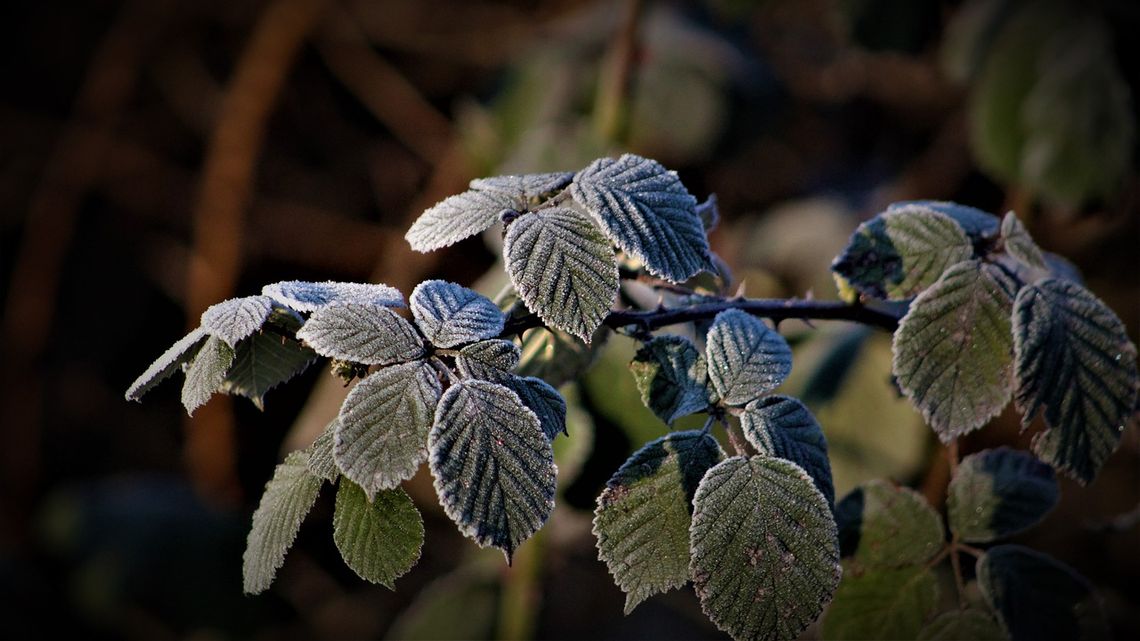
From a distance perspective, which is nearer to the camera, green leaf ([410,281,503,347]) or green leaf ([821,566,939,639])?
green leaf ([410,281,503,347])

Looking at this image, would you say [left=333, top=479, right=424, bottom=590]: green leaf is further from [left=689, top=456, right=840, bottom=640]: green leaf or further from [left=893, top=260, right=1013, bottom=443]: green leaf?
[left=893, top=260, right=1013, bottom=443]: green leaf

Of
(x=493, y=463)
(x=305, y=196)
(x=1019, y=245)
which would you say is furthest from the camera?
(x=305, y=196)

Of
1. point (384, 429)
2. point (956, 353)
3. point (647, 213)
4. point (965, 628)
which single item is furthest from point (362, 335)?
point (965, 628)

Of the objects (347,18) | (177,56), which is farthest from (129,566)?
(347,18)

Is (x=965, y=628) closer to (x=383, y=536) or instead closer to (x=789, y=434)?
(x=789, y=434)

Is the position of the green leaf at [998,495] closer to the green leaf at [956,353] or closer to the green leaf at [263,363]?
the green leaf at [956,353]

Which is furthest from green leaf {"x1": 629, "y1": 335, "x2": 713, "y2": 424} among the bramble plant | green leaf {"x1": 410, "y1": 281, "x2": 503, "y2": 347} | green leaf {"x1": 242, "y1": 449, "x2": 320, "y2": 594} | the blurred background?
the blurred background

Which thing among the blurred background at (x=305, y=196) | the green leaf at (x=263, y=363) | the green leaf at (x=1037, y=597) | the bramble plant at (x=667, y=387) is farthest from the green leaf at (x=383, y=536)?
the blurred background at (x=305, y=196)
